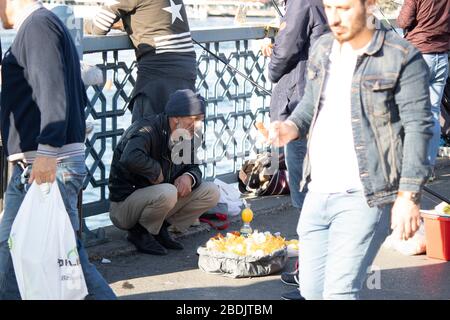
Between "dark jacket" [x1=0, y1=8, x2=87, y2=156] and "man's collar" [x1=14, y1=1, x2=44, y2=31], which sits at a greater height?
"man's collar" [x1=14, y1=1, x2=44, y2=31]

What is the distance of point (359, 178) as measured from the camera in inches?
163

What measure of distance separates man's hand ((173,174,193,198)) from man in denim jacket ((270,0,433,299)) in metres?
2.89

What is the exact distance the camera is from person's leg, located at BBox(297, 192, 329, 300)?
428 centimetres

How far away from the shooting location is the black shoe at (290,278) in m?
6.27

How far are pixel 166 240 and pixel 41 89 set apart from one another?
259 cm

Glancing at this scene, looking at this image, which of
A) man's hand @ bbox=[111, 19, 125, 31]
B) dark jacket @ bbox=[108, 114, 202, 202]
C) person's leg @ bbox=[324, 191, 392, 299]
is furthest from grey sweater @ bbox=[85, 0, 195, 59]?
person's leg @ bbox=[324, 191, 392, 299]

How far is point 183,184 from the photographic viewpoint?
7094 millimetres

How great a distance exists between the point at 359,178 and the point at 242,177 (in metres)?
4.86

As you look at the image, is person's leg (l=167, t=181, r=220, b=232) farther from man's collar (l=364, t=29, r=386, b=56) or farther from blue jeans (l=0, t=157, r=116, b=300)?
man's collar (l=364, t=29, r=386, b=56)

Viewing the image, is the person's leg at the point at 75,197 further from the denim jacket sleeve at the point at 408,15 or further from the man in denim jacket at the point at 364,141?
the denim jacket sleeve at the point at 408,15

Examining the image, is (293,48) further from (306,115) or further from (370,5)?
(370,5)

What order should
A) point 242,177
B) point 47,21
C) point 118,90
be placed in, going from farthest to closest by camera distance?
point 242,177 → point 118,90 → point 47,21

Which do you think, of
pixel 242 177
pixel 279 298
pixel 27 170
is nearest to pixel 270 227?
pixel 242 177
